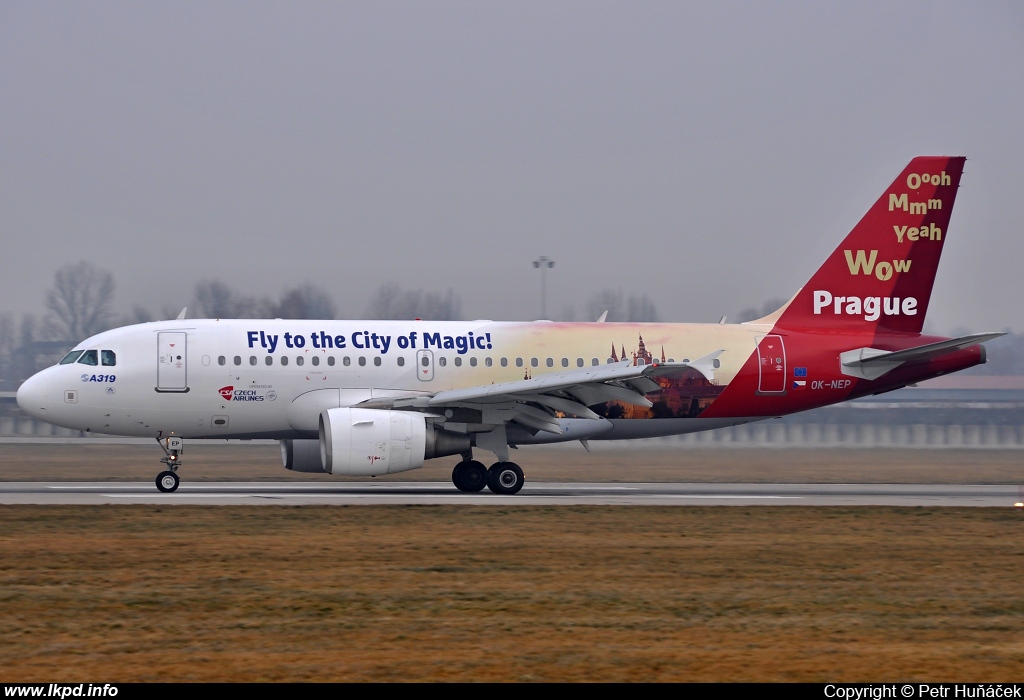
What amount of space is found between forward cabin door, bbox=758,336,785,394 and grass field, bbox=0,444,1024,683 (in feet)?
19.9

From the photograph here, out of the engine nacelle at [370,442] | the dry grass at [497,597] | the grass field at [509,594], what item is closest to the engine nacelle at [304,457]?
the engine nacelle at [370,442]

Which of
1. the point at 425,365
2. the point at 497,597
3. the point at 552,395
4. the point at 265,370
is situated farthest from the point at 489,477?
the point at 497,597

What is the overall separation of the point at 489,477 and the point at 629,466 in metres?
9.90

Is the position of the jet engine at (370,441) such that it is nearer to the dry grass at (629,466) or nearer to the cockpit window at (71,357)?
the cockpit window at (71,357)

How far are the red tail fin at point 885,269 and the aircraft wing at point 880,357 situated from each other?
900 millimetres

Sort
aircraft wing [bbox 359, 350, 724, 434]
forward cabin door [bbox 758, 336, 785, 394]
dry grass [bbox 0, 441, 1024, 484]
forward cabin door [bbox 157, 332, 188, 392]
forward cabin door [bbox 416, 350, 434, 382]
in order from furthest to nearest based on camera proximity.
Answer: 1. dry grass [bbox 0, 441, 1024, 484]
2. forward cabin door [bbox 758, 336, 785, 394]
3. forward cabin door [bbox 416, 350, 434, 382]
4. forward cabin door [bbox 157, 332, 188, 392]
5. aircraft wing [bbox 359, 350, 724, 434]

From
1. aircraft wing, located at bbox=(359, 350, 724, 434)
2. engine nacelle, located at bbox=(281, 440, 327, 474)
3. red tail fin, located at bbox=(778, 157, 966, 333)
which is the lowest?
engine nacelle, located at bbox=(281, 440, 327, 474)

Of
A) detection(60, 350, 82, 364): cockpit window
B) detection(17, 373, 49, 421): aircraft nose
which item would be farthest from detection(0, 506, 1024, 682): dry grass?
detection(60, 350, 82, 364): cockpit window

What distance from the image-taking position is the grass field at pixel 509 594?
8438mm

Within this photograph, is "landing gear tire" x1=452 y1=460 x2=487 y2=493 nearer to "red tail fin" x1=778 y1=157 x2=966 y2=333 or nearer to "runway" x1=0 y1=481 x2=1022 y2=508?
"runway" x1=0 y1=481 x2=1022 y2=508

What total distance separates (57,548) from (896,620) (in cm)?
1003

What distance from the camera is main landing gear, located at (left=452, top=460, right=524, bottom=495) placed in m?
23.9

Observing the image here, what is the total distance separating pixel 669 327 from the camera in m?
26.6

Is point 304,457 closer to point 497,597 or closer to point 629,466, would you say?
point 629,466
